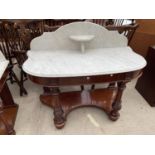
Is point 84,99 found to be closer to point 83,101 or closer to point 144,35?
point 83,101

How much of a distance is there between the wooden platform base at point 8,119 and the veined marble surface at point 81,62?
485mm

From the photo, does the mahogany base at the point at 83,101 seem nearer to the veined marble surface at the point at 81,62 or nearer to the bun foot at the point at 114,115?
the bun foot at the point at 114,115

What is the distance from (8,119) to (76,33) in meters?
1.01

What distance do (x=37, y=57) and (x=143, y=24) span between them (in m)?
1.50

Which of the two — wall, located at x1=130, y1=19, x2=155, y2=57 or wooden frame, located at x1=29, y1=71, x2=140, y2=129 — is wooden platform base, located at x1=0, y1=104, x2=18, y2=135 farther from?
wall, located at x1=130, y1=19, x2=155, y2=57

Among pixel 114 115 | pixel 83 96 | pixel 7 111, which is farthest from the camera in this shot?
pixel 83 96

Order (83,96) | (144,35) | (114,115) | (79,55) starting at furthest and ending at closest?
(144,35), (83,96), (114,115), (79,55)

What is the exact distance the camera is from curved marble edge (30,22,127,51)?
135 centimetres

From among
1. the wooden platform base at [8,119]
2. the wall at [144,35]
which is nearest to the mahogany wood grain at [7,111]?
the wooden platform base at [8,119]

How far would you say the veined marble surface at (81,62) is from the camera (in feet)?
3.67

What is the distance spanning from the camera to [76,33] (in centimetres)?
136

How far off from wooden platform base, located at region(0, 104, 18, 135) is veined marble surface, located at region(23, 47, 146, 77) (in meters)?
0.48

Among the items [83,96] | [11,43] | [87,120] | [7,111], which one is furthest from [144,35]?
[7,111]
